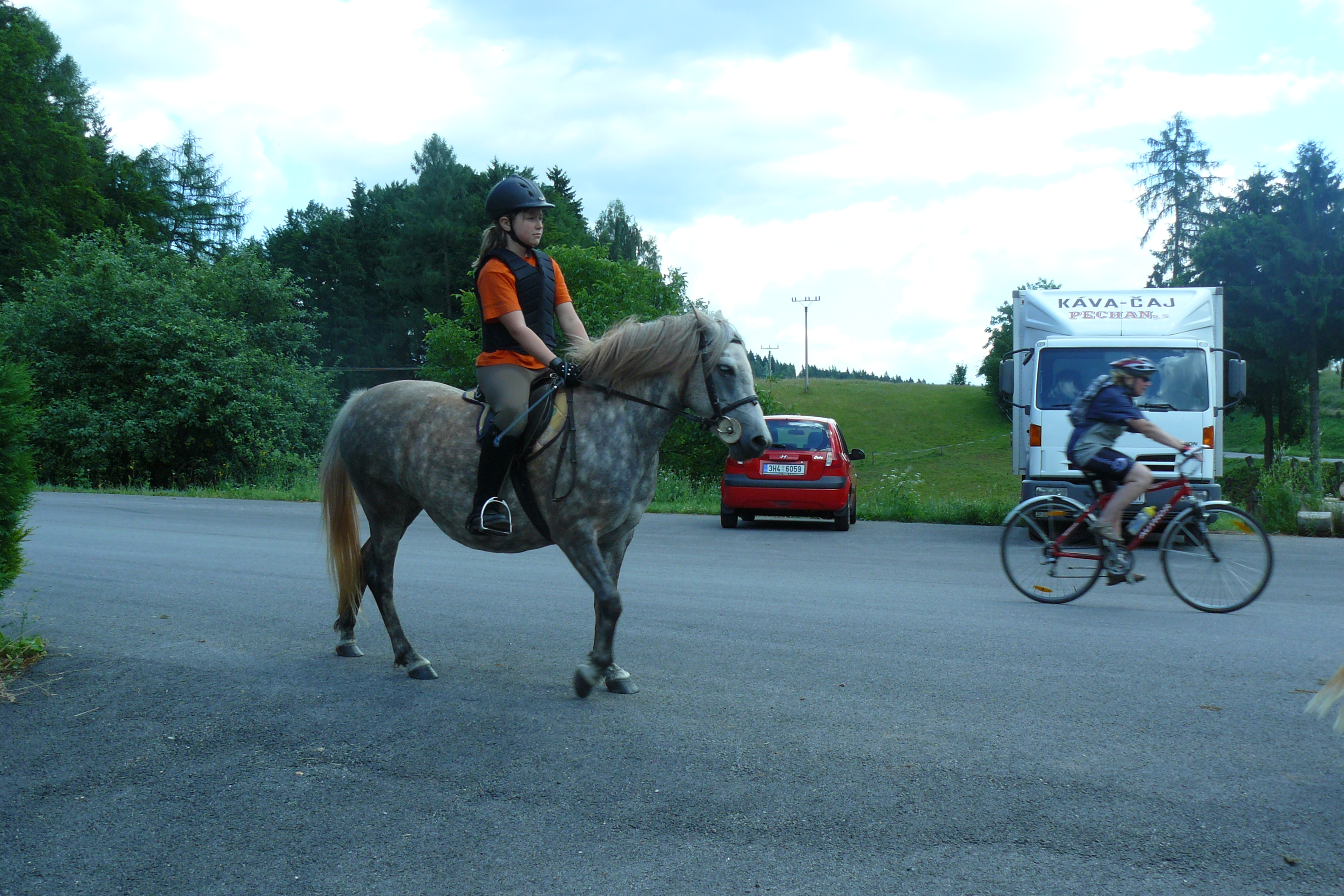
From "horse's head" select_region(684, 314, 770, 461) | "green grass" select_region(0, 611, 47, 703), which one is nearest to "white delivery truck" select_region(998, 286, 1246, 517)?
"horse's head" select_region(684, 314, 770, 461)

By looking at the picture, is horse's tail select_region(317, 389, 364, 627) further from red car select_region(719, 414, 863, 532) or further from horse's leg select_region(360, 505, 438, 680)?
red car select_region(719, 414, 863, 532)

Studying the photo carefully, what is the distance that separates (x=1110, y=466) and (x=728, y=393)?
194 inches

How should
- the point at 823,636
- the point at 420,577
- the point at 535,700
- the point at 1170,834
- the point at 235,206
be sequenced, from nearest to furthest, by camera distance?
A: the point at 1170,834, the point at 535,700, the point at 823,636, the point at 420,577, the point at 235,206

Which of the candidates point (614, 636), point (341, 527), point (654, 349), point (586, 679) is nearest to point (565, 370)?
point (654, 349)

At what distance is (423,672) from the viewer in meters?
5.49

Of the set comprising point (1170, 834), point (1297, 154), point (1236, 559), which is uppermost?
point (1297, 154)

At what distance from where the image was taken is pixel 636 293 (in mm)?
39344

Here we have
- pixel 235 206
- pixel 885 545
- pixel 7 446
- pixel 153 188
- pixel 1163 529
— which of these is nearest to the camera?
pixel 7 446

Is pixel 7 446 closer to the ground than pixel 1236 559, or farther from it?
farther from it

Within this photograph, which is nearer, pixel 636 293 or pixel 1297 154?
pixel 636 293

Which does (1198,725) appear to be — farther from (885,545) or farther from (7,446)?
(885,545)

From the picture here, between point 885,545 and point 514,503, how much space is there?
28.8 feet

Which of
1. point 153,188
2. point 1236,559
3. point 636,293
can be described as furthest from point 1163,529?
point 153,188

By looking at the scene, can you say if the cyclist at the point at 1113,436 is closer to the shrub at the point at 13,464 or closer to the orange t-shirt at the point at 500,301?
the orange t-shirt at the point at 500,301
